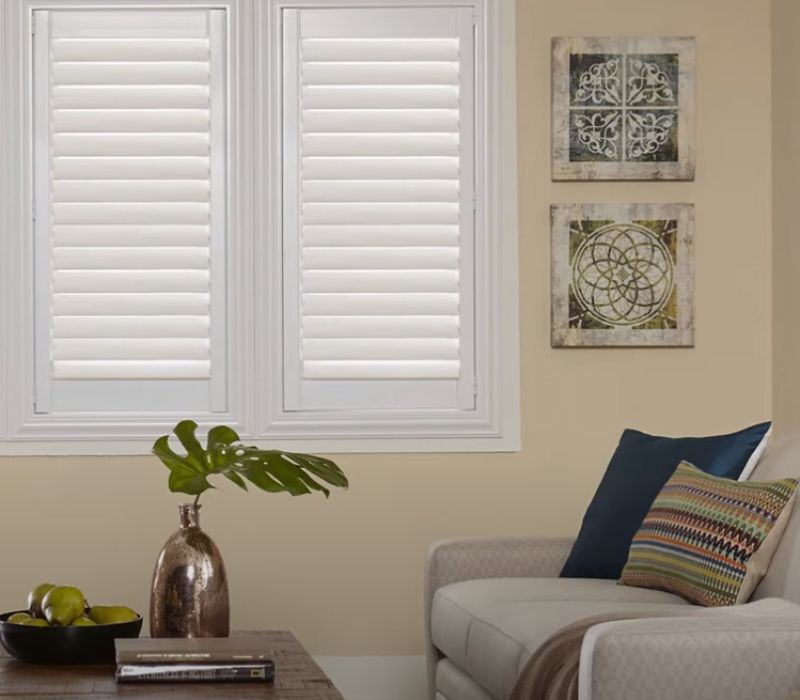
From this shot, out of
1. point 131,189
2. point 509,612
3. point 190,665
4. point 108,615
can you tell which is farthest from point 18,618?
point 131,189

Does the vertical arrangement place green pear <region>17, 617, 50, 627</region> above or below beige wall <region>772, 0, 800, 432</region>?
below

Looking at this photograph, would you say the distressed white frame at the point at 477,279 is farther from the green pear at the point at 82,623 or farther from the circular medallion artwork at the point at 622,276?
the green pear at the point at 82,623

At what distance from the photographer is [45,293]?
433cm

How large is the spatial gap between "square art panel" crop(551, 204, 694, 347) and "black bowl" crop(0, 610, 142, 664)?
7.30ft

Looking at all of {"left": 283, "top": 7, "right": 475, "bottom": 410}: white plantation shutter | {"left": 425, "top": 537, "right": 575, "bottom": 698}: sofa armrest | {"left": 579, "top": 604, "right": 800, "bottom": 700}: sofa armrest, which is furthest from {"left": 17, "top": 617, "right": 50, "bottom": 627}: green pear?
{"left": 283, "top": 7, "right": 475, "bottom": 410}: white plantation shutter

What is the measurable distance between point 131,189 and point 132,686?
Answer: 2427 millimetres

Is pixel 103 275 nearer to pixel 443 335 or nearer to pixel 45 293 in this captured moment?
pixel 45 293

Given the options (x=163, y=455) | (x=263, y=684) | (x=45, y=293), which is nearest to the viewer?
(x=263, y=684)

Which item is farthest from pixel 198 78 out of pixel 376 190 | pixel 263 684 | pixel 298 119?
pixel 263 684

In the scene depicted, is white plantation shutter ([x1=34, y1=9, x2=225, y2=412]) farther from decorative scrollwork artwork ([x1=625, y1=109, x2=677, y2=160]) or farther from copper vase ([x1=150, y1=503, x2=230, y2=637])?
copper vase ([x1=150, y1=503, x2=230, y2=637])

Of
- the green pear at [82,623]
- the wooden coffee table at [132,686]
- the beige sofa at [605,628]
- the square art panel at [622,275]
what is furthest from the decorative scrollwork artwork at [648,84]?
the green pear at [82,623]

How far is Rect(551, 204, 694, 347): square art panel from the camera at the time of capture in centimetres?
438

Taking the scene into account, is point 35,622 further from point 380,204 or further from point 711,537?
point 380,204

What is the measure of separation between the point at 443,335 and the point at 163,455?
1.66 meters
